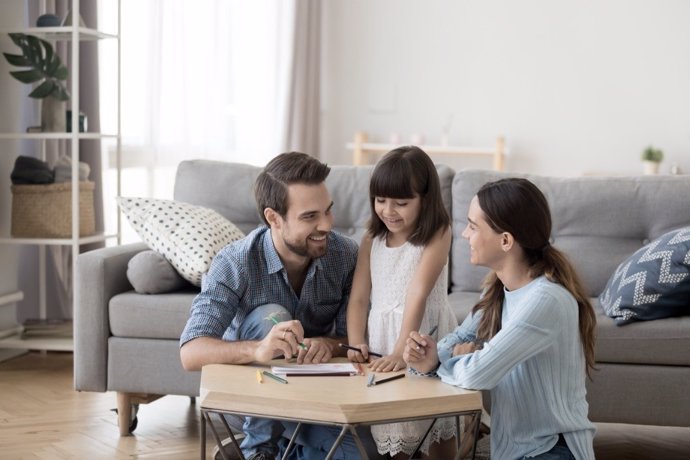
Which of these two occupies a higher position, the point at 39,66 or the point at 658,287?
the point at 39,66

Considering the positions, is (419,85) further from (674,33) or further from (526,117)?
(674,33)

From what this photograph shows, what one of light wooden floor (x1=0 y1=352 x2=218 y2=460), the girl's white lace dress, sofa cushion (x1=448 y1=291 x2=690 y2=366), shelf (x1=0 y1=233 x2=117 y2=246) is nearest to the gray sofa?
sofa cushion (x1=448 y1=291 x2=690 y2=366)

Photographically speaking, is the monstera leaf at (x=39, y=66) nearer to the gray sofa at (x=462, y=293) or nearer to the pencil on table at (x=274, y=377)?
the gray sofa at (x=462, y=293)

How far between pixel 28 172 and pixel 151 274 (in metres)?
1.29

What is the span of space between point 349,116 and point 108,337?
4.23 m

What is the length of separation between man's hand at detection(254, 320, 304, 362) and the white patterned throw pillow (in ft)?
3.66

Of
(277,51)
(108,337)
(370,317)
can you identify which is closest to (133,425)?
(108,337)

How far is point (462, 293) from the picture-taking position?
10.8 feet

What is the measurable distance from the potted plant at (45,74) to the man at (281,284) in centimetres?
203

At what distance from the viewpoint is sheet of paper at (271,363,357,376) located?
6.38 feet

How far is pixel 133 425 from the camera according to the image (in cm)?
316

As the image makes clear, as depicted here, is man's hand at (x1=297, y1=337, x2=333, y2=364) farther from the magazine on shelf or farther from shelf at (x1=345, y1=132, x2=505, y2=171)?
shelf at (x1=345, y1=132, x2=505, y2=171)

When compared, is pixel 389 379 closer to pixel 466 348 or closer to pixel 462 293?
pixel 466 348

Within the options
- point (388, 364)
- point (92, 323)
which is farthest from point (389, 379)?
point (92, 323)
